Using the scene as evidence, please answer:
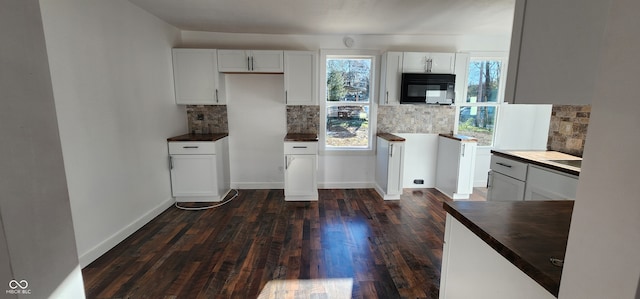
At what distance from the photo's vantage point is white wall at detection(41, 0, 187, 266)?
2020mm

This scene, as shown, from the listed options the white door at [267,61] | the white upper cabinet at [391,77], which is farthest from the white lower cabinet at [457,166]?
the white door at [267,61]

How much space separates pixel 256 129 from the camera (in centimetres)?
412

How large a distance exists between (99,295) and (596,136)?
2.69 m

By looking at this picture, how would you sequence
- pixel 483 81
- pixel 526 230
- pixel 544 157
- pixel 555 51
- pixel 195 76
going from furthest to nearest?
pixel 483 81 < pixel 195 76 < pixel 544 157 < pixel 526 230 < pixel 555 51

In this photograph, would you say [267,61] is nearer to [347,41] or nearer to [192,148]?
[347,41]

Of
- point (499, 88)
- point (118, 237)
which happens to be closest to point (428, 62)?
point (499, 88)


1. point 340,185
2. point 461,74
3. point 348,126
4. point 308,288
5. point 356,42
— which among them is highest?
point 356,42

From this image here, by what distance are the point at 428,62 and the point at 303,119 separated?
6.54 ft

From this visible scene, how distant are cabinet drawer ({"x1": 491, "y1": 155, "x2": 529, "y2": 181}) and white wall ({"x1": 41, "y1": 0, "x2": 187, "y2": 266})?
3.67 m

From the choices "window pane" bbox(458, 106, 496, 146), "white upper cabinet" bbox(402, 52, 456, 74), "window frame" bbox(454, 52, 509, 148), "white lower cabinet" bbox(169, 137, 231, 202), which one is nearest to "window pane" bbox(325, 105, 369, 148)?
"white upper cabinet" bbox(402, 52, 456, 74)

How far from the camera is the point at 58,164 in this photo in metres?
0.81

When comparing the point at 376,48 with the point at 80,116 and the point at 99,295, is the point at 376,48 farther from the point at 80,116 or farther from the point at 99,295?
the point at 99,295

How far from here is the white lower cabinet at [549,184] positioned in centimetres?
193

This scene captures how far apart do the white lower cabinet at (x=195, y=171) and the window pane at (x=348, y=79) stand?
1.87 m
